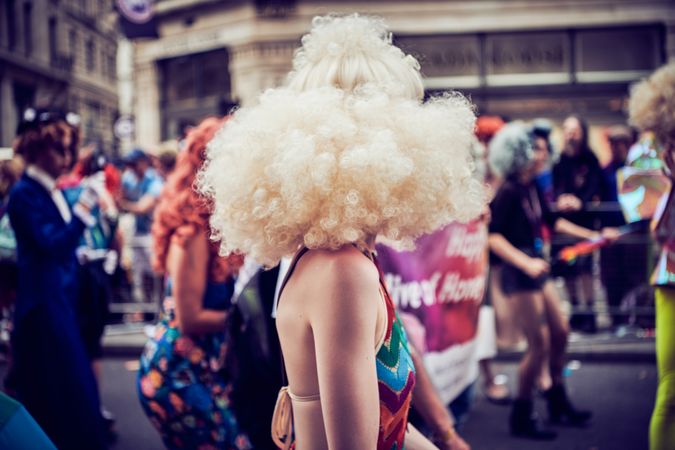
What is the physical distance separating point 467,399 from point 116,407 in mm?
3091

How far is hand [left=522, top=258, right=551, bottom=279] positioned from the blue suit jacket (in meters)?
2.85

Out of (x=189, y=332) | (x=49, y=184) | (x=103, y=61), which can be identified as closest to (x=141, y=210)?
(x=49, y=184)

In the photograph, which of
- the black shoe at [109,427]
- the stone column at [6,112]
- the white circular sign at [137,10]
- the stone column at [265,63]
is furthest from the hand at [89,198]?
the white circular sign at [137,10]

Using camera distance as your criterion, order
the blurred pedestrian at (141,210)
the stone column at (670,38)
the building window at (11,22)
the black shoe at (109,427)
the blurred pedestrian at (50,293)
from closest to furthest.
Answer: the blurred pedestrian at (50,293), the black shoe at (109,427), the building window at (11,22), the blurred pedestrian at (141,210), the stone column at (670,38)

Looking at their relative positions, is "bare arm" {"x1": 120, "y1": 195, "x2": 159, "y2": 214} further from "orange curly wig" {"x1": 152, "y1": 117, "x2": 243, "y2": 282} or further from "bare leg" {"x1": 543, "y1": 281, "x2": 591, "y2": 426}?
"orange curly wig" {"x1": 152, "y1": 117, "x2": 243, "y2": 282}

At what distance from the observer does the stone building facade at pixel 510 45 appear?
16469 millimetres

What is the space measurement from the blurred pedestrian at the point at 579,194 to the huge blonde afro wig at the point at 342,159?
20.7 ft

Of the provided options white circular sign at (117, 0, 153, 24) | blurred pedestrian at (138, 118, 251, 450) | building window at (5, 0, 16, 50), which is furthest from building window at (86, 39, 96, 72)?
blurred pedestrian at (138, 118, 251, 450)

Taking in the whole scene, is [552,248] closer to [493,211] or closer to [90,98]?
[493,211]

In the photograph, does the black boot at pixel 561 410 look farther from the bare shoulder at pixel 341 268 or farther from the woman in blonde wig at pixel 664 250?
the bare shoulder at pixel 341 268

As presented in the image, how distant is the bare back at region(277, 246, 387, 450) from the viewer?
1547 mm

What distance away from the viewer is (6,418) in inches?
67.2

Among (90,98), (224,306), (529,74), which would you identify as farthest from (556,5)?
(224,306)

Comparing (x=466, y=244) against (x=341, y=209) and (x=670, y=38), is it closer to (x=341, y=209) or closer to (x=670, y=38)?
(x=341, y=209)
